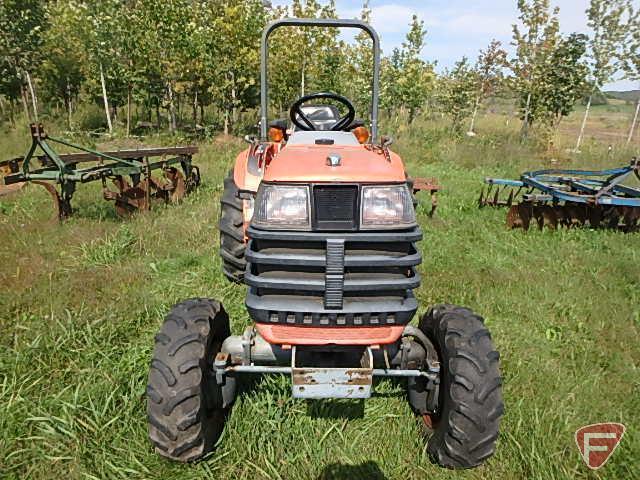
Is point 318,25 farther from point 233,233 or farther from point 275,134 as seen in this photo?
point 233,233

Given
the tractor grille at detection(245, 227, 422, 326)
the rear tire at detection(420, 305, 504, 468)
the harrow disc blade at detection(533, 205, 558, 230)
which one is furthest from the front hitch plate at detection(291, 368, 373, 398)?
the harrow disc blade at detection(533, 205, 558, 230)

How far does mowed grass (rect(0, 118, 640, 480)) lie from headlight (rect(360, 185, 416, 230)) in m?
1.22

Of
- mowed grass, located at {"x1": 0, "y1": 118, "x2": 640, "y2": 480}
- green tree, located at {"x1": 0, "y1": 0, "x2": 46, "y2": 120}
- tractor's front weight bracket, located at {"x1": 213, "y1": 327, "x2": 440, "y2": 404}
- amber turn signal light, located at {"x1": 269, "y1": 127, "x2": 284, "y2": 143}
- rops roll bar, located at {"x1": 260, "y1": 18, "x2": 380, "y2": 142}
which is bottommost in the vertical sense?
mowed grass, located at {"x1": 0, "y1": 118, "x2": 640, "y2": 480}

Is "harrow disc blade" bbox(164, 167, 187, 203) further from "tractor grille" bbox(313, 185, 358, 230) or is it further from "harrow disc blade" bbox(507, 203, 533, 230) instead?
"tractor grille" bbox(313, 185, 358, 230)

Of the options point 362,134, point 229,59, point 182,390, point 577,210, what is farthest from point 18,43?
point 577,210

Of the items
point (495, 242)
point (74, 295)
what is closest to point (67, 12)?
point (74, 295)

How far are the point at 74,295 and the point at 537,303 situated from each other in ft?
13.2

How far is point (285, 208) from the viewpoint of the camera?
182cm

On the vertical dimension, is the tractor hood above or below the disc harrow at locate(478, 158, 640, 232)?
above

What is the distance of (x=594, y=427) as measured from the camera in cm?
238

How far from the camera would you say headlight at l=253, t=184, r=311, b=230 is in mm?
1801

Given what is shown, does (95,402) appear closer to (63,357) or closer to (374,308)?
(63,357)

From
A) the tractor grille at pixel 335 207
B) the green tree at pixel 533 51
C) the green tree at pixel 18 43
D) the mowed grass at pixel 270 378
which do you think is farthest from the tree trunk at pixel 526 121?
the green tree at pixel 18 43

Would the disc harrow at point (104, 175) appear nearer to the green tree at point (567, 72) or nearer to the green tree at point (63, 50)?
the green tree at point (63, 50)
